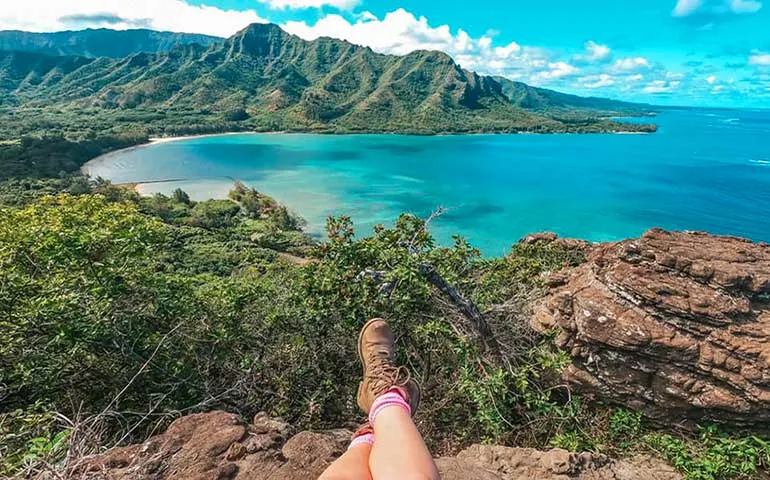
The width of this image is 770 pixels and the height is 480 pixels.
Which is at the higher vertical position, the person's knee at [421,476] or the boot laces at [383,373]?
the person's knee at [421,476]

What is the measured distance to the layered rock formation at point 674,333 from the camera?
4484 millimetres

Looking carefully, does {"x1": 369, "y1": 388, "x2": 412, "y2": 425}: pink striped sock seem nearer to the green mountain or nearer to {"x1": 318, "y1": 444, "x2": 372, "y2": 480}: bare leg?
{"x1": 318, "y1": 444, "x2": 372, "y2": 480}: bare leg

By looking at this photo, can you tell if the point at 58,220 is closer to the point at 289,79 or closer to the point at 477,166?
the point at 477,166

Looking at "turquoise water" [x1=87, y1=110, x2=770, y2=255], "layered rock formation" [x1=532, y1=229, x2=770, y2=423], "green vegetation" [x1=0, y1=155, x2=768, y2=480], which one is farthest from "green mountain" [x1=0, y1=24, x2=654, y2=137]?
"layered rock formation" [x1=532, y1=229, x2=770, y2=423]

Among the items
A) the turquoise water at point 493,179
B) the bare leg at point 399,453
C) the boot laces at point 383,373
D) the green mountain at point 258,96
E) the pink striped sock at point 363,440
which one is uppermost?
the green mountain at point 258,96

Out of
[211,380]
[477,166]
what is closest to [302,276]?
[211,380]

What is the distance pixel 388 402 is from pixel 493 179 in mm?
71366

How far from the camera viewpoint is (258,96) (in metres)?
167

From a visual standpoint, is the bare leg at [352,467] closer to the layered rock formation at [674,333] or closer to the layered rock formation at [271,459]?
the layered rock formation at [271,459]

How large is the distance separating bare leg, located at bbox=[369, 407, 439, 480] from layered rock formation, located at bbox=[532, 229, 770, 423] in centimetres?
311

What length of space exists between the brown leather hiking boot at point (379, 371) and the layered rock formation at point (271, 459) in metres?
0.71

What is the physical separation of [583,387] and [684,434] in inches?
43.1

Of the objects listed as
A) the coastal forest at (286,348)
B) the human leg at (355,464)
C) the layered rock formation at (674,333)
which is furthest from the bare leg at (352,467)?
the layered rock formation at (674,333)

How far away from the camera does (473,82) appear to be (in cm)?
17638
